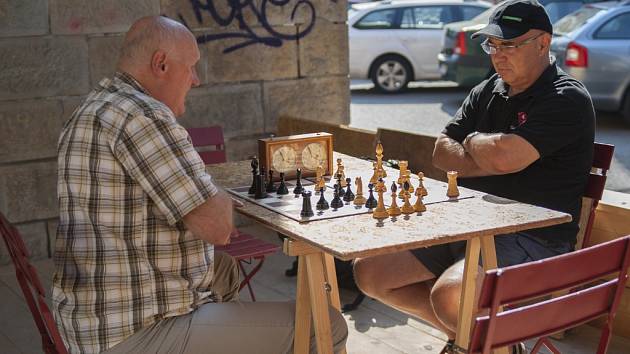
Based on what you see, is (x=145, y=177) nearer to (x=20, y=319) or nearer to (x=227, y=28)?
(x=20, y=319)

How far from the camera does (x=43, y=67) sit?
5.40m

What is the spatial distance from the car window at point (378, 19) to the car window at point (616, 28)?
4017 millimetres

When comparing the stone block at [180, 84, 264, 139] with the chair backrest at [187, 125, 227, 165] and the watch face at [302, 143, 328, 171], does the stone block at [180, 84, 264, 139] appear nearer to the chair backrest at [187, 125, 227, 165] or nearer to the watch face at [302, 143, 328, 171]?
the chair backrest at [187, 125, 227, 165]

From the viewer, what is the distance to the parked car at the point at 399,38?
45.1 ft

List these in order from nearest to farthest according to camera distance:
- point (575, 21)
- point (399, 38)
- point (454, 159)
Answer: point (454, 159)
point (575, 21)
point (399, 38)

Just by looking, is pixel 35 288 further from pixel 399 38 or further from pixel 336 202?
pixel 399 38

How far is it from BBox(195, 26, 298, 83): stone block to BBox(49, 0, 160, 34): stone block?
18.8 inches

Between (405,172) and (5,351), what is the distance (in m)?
2.15

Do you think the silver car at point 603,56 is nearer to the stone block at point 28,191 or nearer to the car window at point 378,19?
the car window at point 378,19

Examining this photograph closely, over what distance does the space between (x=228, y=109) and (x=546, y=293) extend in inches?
164

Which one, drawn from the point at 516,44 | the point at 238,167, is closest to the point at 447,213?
the point at 516,44

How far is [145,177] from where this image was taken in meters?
2.54

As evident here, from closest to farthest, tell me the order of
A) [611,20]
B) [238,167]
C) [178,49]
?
[178,49] < [238,167] < [611,20]

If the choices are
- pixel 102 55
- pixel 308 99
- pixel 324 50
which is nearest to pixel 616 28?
pixel 324 50
